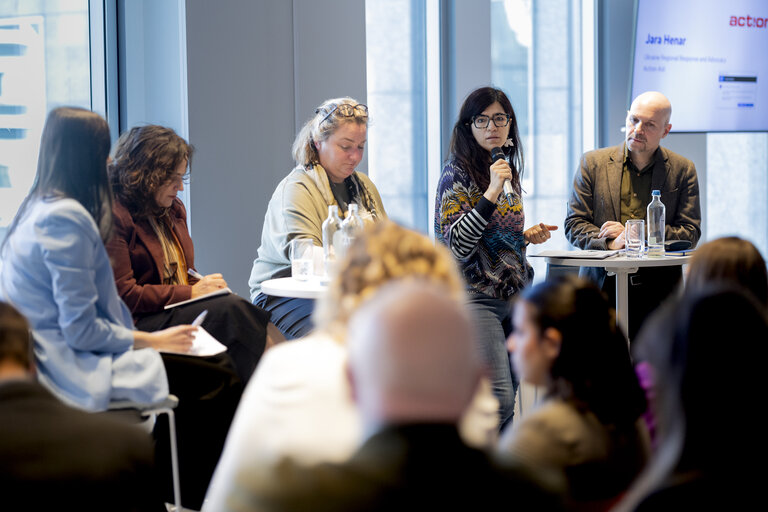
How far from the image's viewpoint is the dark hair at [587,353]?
156 centimetres

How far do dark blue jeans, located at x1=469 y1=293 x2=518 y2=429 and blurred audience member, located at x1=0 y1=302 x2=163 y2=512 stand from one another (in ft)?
7.32

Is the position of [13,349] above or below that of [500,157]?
below

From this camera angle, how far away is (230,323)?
3061 millimetres

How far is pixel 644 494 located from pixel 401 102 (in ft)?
15.8

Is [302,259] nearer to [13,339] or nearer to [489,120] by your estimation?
[489,120]

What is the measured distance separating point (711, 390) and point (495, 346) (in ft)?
7.72

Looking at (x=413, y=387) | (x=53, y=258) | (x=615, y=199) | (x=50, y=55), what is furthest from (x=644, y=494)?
(x=50, y=55)

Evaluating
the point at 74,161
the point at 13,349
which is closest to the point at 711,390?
the point at 13,349

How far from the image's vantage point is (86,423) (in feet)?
4.08

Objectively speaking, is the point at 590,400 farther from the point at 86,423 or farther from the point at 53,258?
the point at 53,258

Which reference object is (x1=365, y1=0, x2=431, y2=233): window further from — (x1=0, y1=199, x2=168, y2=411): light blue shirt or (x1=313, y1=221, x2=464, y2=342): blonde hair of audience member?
(x1=313, y1=221, x2=464, y2=342): blonde hair of audience member

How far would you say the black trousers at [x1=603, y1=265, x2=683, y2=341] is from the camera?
13.0ft

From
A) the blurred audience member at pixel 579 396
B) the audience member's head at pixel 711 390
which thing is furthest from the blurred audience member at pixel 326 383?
the audience member's head at pixel 711 390

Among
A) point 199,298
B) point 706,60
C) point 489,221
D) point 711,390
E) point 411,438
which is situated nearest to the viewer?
point 411,438
